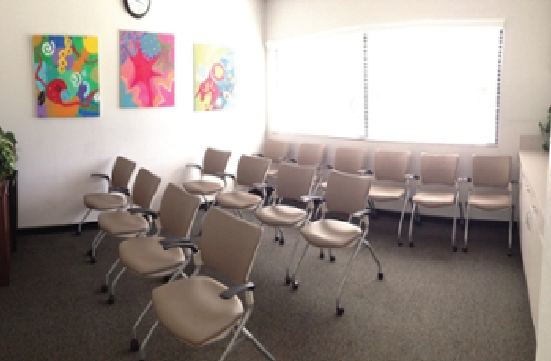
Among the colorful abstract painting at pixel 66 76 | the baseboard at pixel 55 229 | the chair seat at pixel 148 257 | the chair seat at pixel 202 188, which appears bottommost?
the baseboard at pixel 55 229

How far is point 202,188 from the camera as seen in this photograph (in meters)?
6.02

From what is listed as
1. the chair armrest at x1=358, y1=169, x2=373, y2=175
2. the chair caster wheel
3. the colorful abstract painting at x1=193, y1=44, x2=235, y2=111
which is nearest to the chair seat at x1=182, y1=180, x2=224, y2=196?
the colorful abstract painting at x1=193, y1=44, x2=235, y2=111

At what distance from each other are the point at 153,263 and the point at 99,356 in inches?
26.8

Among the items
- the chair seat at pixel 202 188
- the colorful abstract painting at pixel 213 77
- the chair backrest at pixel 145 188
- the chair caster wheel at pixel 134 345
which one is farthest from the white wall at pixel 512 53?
the chair caster wheel at pixel 134 345

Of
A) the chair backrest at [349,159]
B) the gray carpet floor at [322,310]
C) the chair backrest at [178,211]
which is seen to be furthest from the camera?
the chair backrest at [349,159]

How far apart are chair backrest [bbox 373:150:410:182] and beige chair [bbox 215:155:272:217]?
5.12 ft

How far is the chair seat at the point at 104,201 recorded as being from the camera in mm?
5227

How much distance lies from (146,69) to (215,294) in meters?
4.17

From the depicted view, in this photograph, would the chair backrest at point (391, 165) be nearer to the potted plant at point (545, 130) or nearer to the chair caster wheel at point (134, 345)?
the potted plant at point (545, 130)

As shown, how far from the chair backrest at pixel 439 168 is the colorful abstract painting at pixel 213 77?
9.53 ft

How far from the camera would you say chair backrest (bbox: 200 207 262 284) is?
2.91 m

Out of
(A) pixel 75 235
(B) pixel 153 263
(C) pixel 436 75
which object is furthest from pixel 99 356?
(C) pixel 436 75

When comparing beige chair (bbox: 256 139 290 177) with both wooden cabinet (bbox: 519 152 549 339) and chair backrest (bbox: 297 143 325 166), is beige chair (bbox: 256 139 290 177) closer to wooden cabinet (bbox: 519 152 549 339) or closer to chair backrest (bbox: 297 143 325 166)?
chair backrest (bbox: 297 143 325 166)

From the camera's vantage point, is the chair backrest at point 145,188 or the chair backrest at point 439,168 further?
the chair backrest at point 439,168
